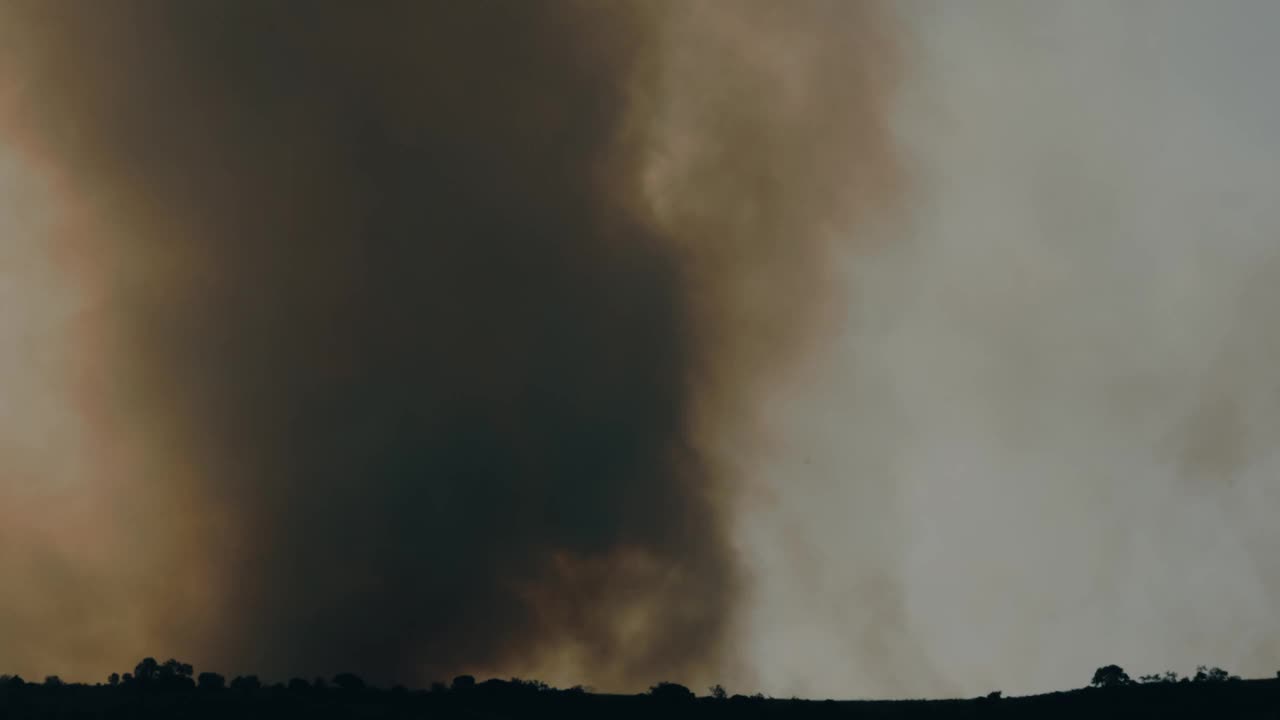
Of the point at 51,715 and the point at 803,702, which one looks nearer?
the point at 51,715

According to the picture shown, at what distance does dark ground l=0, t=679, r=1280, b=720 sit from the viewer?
16512 centimetres

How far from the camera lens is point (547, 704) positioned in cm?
19362

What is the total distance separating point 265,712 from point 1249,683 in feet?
434

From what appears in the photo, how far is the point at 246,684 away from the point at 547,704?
43534 mm

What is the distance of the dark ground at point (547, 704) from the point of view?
165125 mm

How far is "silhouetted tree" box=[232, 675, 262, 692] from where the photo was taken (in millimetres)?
177875

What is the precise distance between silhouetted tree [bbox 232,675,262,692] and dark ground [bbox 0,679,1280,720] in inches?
27.1

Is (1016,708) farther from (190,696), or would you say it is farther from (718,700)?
(190,696)

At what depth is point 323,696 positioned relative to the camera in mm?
184000

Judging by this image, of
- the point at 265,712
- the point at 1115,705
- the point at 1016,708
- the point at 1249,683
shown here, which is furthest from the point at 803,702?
the point at 265,712

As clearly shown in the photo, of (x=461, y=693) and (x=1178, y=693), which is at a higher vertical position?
(x=461, y=693)

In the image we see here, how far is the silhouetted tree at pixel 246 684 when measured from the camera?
178 meters

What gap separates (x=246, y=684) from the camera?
598 ft

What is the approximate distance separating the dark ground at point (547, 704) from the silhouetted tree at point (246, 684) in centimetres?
69
